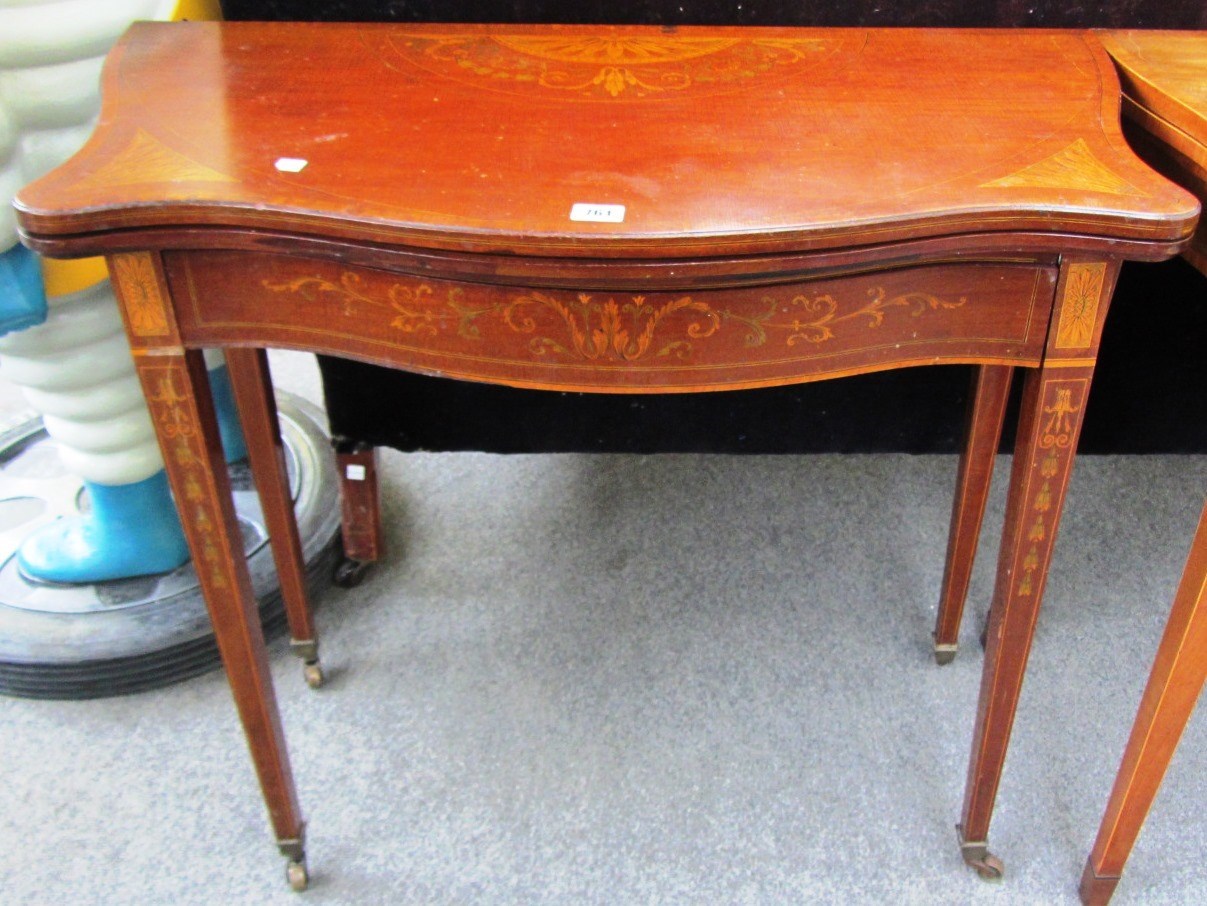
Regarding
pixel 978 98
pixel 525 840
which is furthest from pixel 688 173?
pixel 525 840

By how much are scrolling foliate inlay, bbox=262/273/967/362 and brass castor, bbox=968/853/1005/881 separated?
0.65 metres

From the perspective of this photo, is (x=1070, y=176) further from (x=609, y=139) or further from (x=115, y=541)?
(x=115, y=541)

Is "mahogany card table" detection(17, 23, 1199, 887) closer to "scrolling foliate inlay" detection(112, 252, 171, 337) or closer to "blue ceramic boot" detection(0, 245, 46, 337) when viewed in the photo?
"scrolling foliate inlay" detection(112, 252, 171, 337)

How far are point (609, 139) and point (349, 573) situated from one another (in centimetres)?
86

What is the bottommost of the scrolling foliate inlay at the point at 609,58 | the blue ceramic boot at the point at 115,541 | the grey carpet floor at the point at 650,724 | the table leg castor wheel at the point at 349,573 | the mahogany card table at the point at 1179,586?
the grey carpet floor at the point at 650,724

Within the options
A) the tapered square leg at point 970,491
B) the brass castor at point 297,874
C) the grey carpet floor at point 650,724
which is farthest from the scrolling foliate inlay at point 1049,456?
the brass castor at point 297,874

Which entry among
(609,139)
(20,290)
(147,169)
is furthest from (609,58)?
(20,290)

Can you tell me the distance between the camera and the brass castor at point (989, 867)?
1182mm

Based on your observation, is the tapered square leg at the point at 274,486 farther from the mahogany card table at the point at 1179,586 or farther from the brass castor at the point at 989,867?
the mahogany card table at the point at 1179,586

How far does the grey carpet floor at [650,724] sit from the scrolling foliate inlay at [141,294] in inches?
25.6

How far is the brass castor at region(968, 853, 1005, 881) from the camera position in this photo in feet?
3.88

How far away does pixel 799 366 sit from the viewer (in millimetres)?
873

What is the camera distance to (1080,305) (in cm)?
85

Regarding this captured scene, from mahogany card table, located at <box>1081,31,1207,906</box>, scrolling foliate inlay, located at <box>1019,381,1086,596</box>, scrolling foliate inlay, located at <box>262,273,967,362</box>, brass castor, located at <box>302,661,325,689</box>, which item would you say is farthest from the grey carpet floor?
scrolling foliate inlay, located at <box>262,273,967,362</box>
